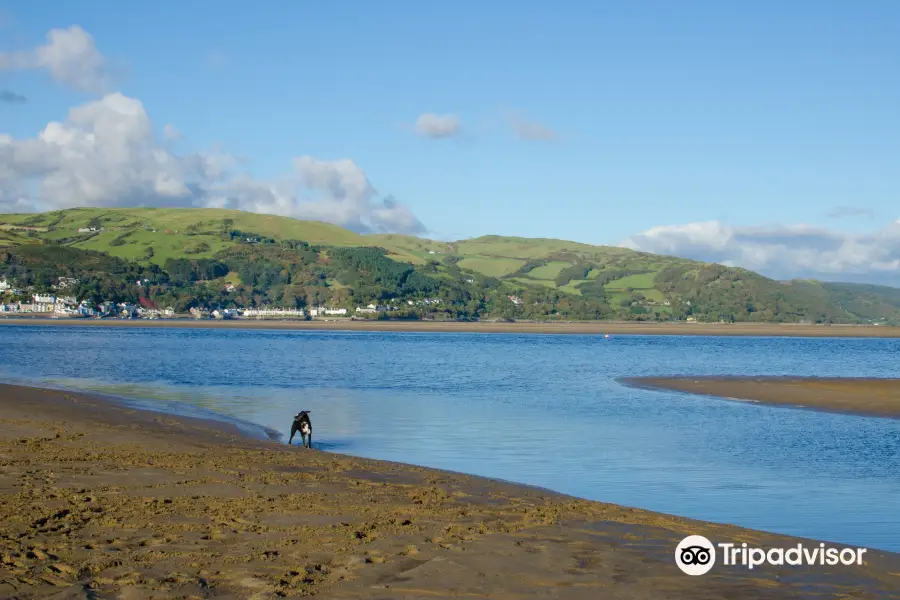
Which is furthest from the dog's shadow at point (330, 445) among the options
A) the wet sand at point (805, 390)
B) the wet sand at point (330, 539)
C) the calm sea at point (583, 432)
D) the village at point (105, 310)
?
the village at point (105, 310)

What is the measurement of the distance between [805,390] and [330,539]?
32.5 m

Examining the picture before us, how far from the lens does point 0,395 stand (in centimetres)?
2602

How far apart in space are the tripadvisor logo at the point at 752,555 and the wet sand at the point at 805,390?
2063 cm

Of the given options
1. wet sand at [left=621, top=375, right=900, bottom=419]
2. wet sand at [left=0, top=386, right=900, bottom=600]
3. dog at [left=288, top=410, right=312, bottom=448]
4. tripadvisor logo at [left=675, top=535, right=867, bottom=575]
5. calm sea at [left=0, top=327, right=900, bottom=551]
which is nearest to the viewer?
wet sand at [left=0, top=386, right=900, bottom=600]

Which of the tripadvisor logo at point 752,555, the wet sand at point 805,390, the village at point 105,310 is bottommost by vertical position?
the wet sand at point 805,390

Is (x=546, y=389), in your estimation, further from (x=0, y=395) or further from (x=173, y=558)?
(x=173, y=558)

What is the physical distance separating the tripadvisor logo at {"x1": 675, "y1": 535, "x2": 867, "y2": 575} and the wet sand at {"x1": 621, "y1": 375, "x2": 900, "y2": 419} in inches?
812

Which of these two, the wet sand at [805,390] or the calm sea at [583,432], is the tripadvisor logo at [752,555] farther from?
the wet sand at [805,390]

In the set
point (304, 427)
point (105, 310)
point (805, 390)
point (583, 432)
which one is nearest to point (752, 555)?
point (304, 427)

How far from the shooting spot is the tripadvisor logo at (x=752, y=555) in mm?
9617

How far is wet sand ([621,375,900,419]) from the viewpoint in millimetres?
31734

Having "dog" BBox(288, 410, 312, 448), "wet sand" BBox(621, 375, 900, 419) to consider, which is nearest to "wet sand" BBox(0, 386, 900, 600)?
"dog" BBox(288, 410, 312, 448)

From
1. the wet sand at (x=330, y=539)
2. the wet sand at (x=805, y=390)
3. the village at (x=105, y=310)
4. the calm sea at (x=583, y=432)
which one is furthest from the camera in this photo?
the village at (x=105, y=310)

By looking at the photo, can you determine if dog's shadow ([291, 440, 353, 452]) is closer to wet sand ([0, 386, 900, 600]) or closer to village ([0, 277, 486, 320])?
wet sand ([0, 386, 900, 600])
